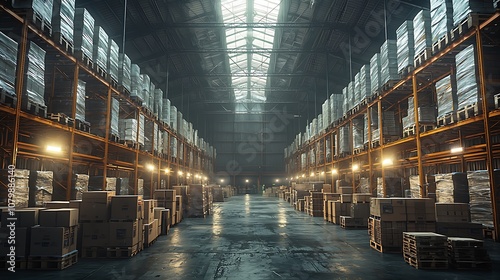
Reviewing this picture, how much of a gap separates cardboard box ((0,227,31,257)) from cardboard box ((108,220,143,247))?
1.40 m

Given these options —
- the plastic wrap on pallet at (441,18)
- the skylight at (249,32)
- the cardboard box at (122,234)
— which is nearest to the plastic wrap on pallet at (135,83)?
the skylight at (249,32)

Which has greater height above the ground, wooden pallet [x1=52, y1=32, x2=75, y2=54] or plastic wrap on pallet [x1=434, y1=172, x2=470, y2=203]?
wooden pallet [x1=52, y1=32, x2=75, y2=54]

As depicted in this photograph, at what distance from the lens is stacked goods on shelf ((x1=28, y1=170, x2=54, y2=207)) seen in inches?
289

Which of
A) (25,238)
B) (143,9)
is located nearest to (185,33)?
(143,9)

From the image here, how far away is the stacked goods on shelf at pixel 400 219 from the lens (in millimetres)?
6656

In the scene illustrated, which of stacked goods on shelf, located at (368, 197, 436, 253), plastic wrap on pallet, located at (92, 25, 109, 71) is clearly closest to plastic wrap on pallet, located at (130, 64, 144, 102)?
plastic wrap on pallet, located at (92, 25, 109, 71)

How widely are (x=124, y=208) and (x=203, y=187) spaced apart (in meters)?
7.58

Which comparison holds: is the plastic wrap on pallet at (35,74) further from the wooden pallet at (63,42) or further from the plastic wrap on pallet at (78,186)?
the plastic wrap on pallet at (78,186)

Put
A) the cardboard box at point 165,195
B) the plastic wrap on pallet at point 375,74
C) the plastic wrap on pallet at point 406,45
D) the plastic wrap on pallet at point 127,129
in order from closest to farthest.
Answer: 1. the plastic wrap on pallet at point 406,45
2. the cardboard box at point 165,195
3. the plastic wrap on pallet at point 127,129
4. the plastic wrap on pallet at point 375,74

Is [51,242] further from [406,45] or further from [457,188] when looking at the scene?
[406,45]

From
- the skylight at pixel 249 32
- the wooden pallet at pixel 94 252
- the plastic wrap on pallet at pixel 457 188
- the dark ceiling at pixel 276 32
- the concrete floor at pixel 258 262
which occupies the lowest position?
the concrete floor at pixel 258 262

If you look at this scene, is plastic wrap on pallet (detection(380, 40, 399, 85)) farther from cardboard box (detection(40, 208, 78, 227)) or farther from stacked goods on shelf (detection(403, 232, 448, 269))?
cardboard box (detection(40, 208, 78, 227))

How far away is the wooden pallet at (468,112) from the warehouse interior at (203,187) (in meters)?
0.03

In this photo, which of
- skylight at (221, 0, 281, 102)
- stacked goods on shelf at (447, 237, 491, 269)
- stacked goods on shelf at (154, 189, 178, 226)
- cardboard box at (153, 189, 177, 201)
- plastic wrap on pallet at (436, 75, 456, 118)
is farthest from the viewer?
skylight at (221, 0, 281, 102)
